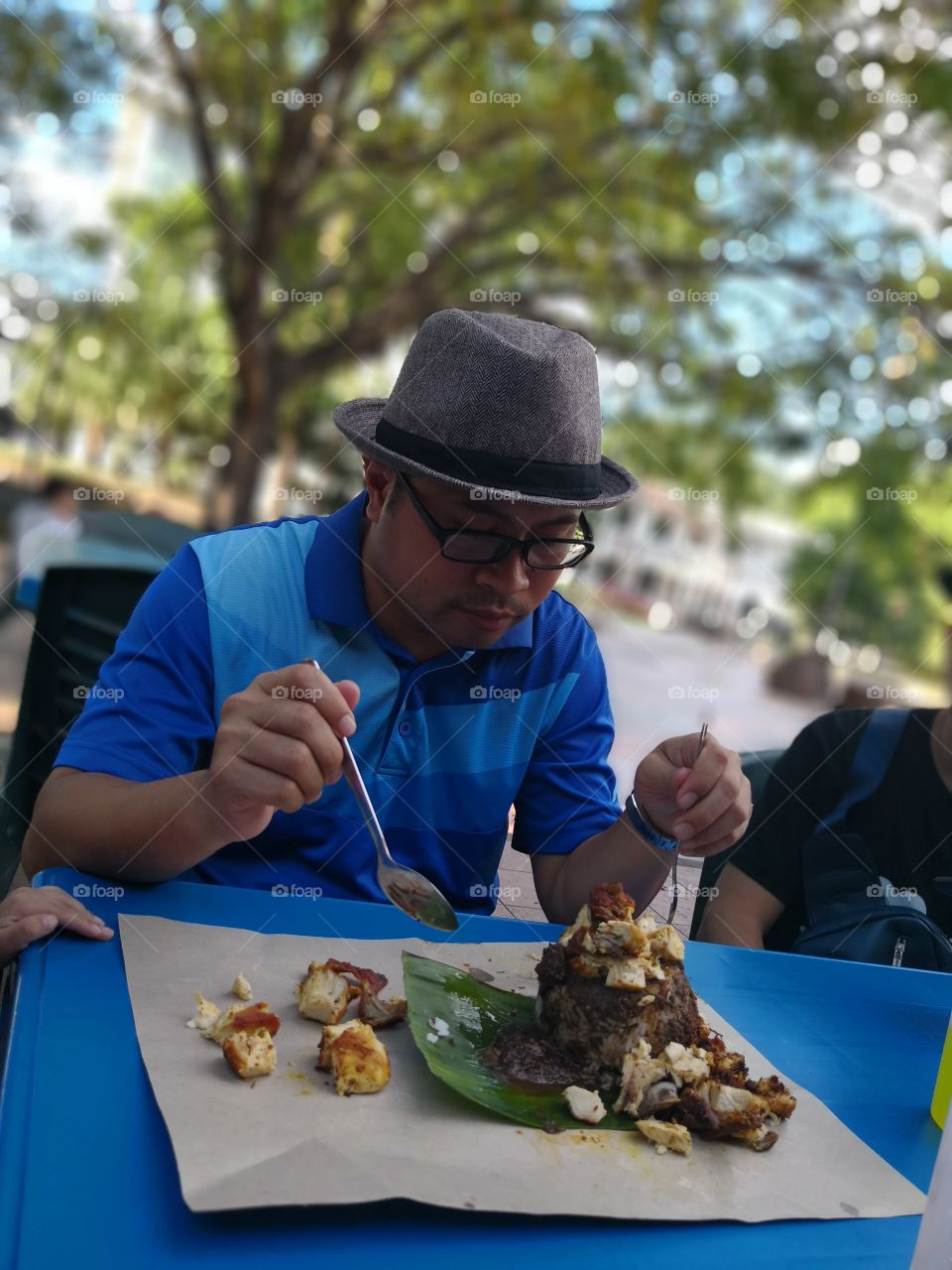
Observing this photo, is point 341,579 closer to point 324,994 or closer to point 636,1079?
point 324,994

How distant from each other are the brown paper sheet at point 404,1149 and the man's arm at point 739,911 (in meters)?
0.65

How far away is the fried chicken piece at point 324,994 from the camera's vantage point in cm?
136

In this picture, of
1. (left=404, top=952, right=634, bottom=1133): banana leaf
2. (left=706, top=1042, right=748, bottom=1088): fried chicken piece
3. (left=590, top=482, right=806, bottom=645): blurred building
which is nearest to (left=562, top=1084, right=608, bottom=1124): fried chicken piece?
(left=404, top=952, right=634, bottom=1133): banana leaf

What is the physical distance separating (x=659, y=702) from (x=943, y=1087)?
9603 millimetres

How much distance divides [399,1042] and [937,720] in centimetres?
133

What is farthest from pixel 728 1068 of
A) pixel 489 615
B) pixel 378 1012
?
pixel 489 615

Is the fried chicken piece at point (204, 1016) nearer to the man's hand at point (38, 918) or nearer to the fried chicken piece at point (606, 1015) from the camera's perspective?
the man's hand at point (38, 918)

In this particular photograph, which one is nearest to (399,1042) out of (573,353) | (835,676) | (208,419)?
(573,353)

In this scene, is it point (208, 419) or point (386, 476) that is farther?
point (208, 419)

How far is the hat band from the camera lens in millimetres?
1805

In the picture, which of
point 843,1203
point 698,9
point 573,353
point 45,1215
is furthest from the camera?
point 698,9

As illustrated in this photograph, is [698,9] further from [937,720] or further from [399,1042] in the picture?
[399,1042]

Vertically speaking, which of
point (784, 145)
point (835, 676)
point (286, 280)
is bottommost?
point (835, 676)

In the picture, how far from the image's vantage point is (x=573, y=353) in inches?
75.6
